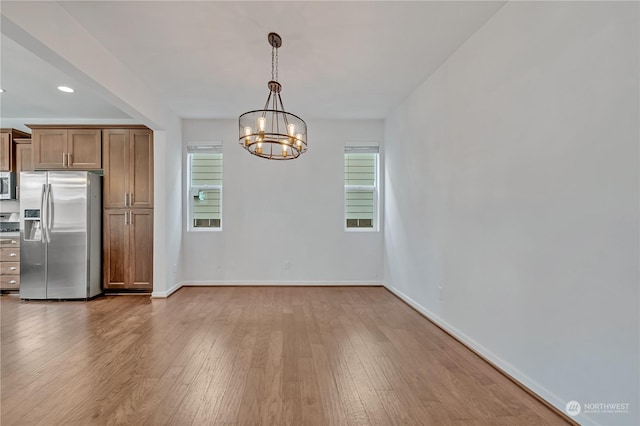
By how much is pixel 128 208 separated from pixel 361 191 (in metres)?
3.74

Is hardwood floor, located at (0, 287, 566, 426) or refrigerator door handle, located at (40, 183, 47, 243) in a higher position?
refrigerator door handle, located at (40, 183, 47, 243)

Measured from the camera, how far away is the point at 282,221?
16.0 feet

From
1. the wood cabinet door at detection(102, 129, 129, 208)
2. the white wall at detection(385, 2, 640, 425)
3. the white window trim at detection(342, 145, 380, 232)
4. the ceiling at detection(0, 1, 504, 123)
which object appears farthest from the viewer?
the white window trim at detection(342, 145, 380, 232)

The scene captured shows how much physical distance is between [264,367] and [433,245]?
217cm

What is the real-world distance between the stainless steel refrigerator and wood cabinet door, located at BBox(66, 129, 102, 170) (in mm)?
282

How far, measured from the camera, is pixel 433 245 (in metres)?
3.21

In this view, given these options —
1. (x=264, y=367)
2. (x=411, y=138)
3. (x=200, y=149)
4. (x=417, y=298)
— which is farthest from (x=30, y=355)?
(x=411, y=138)

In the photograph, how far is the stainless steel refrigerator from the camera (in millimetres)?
3971

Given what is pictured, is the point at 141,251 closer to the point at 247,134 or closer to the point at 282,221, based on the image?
the point at 282,221

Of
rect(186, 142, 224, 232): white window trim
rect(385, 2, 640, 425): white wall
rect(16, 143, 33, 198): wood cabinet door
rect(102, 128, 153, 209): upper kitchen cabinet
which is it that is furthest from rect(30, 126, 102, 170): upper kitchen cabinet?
rect(385, 2, 640, 425): white wall

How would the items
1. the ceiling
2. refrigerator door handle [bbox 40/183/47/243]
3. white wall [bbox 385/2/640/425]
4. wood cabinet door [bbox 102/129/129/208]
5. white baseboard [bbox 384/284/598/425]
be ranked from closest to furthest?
white wall [bbox 385/2/640/425] → white baseboard [bbox 384/284/598/425] → the ceiling → refrigerator door handle [bbox 40/183/47/243] → wood cabinet door [bbox 102/129/129/208]

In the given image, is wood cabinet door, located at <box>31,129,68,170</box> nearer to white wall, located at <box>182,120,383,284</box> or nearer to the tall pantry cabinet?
the tall pantry cabinet

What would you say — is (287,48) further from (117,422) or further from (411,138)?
(117,422)

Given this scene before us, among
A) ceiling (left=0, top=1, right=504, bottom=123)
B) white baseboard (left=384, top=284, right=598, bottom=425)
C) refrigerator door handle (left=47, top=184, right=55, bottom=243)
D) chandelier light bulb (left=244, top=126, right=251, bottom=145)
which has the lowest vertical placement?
white baseboard (left=384, top=284, right=598, bottom=425)
